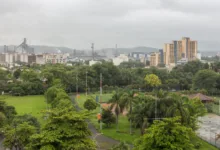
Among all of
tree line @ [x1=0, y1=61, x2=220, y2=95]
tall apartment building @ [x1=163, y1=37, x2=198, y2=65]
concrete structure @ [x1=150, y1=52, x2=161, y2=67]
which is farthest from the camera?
concrete structure @ [x1=150, y1=52, x2=161, y2=67]

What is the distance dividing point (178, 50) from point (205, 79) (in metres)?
56.4

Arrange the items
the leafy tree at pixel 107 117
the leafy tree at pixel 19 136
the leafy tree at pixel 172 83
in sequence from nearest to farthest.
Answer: the leafy tree at pixel 19 136 < the leafy tree at pixel 107 117 < the leafy tree at pixel 172 83

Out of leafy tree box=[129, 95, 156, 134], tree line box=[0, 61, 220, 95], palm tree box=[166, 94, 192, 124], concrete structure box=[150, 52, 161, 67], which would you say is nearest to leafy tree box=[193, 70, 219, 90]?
tree line box=[0, 61, 220, 95]

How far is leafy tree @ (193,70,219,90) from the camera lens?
44.6 meters

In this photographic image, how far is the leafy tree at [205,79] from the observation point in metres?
44.6

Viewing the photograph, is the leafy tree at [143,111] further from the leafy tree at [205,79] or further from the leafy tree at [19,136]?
the leafy tree at [205,79]

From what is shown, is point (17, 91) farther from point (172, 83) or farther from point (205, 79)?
point (205, 79)

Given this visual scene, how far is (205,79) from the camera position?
1769 inches

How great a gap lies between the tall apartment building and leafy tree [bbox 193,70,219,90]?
5372cm

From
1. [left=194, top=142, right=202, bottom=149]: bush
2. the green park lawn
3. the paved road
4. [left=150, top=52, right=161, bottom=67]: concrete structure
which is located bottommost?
the paved road

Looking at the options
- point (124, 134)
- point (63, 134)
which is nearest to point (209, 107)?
point (124, 134)

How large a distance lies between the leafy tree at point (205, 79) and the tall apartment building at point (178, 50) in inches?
2115

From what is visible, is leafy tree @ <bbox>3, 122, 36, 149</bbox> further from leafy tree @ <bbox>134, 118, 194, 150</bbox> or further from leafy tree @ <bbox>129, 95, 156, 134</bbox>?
leafy tree @ <bbox>129, 95, 156, 134</bbox>

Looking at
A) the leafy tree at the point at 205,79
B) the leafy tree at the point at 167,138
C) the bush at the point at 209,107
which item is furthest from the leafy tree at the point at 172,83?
the leafy tree at the point at 167,138
